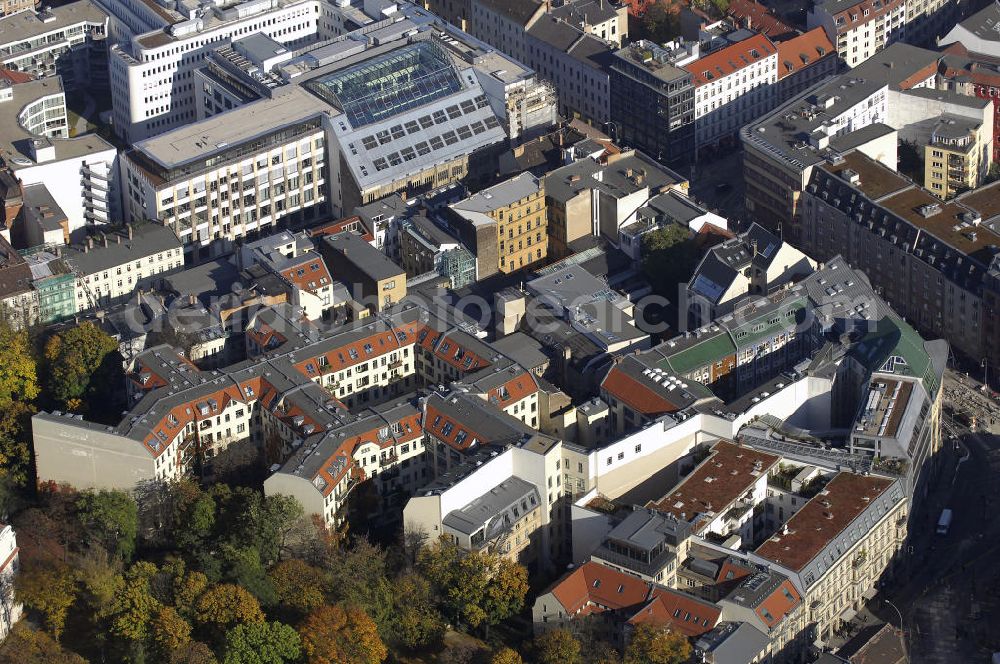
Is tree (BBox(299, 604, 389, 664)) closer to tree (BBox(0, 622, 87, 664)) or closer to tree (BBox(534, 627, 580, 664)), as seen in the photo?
tree (BBox(534, 627, 580, 664))

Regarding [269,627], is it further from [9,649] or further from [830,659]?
[830,659]

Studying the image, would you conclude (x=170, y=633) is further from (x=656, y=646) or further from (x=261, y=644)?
(x=656, y=646)

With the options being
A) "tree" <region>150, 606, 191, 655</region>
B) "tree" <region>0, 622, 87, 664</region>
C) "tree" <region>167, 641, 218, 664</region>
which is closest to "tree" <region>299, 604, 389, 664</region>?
"tree" <region>167, 641, 218, 664</region>

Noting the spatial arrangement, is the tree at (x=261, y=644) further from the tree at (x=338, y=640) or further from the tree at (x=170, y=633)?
the tree at (x=170, y=633)

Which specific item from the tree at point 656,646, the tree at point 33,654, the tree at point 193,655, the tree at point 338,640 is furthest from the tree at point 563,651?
the tree at point 33,654

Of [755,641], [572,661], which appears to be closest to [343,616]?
[572,661]

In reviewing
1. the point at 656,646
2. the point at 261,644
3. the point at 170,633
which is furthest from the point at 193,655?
the point at 656,646
